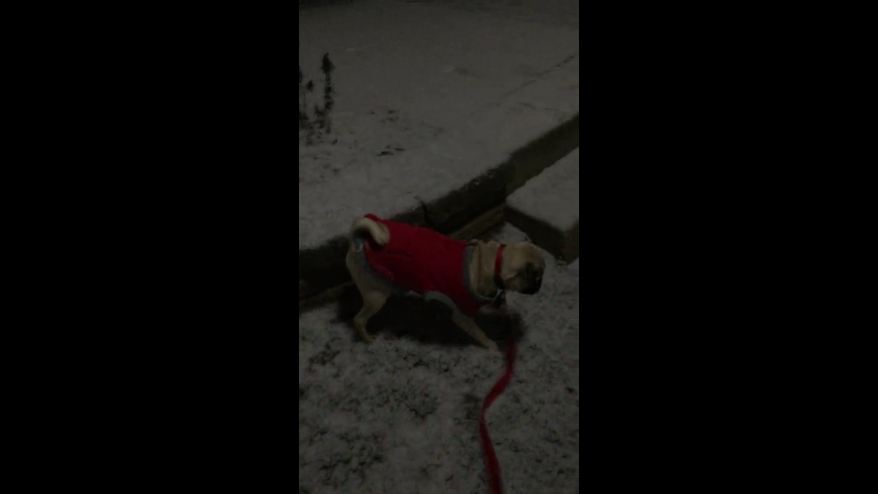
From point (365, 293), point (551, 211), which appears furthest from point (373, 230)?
point (551, 211)

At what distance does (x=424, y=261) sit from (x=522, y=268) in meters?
0.35

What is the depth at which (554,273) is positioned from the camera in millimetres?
2471

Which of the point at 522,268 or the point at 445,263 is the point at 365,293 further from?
the point at 522,268

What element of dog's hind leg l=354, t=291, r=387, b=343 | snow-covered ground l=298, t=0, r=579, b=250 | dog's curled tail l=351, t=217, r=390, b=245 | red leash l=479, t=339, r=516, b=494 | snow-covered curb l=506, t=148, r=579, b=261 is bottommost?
red leash l=479, t=339, r=516, b=494

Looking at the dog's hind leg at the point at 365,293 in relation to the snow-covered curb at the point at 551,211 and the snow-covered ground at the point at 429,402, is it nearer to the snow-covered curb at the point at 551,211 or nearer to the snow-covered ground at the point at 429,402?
the snow-covered ground at the point at 429,402

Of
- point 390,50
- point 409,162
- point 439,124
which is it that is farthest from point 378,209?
point 390,50

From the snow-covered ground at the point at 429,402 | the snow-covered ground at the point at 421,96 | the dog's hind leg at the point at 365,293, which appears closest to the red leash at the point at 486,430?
the snow-covered ground at the point at 429,402

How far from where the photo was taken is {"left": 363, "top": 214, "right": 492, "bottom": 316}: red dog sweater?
1822 mm

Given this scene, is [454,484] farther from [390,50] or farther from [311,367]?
[390,50]

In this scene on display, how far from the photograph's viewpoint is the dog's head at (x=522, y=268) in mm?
1784

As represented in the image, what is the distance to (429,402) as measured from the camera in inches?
75.5

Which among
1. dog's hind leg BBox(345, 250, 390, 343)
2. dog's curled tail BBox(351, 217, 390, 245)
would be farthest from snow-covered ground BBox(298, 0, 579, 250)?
dog's curled tail BBox(351, 217, 390, 245)

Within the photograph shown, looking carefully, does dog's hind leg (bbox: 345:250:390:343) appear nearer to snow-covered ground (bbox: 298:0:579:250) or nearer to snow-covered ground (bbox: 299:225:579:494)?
snow-covered ground (bbox: 299:225:579:494)

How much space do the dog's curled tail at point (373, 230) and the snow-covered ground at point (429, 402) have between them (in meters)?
0.56
